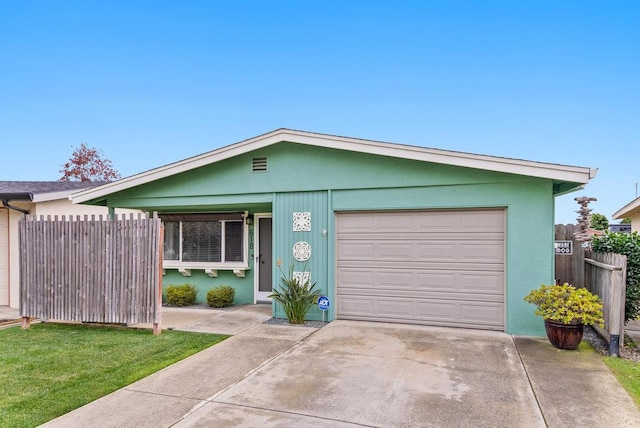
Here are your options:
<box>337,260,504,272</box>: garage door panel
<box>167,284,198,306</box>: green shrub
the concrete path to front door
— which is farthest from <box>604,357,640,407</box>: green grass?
<box>167,284,198,306</box>: green shrub

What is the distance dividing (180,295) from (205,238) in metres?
1.45

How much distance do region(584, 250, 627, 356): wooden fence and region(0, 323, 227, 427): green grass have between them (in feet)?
17.9

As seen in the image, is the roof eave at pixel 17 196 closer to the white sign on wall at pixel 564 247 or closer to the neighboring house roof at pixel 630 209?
the white sign on wall at pixel 564 247

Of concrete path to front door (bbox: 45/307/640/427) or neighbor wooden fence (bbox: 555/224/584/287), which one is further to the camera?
neighbor wooden fence (bbox: 555/224/584/287)

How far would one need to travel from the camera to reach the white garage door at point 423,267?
603 centimetres

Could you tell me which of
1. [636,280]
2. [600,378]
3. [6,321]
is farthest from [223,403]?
[6,321]

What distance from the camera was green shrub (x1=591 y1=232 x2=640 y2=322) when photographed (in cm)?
538

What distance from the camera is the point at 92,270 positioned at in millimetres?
6227

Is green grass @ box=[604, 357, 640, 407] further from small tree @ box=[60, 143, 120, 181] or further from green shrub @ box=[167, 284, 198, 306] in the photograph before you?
small tree @ box=[60, 143, 120, 181]

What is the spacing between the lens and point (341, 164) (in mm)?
6707

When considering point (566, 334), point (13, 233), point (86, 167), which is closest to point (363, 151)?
point (566, 334)

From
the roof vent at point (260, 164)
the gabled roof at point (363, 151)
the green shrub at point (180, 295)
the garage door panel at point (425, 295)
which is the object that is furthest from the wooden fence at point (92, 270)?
the garage door panel at point (425, 295)

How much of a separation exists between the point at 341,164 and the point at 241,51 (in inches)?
361

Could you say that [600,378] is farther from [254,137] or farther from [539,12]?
[539,12]
